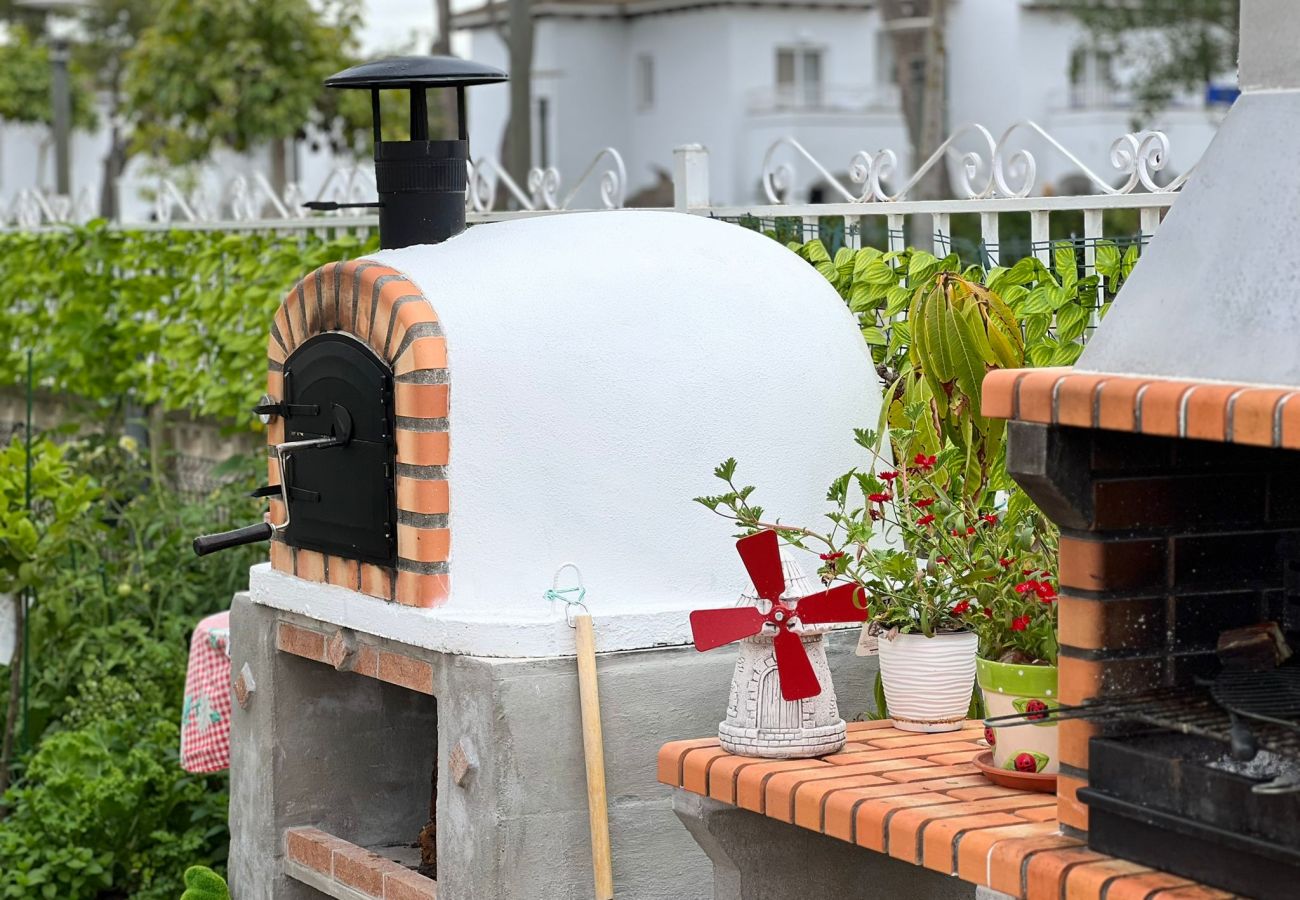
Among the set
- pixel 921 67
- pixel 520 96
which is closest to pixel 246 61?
pixel 520 96

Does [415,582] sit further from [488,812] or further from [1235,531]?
[1235,531]

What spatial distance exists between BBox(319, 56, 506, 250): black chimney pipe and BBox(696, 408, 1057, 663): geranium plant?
42.4 inches

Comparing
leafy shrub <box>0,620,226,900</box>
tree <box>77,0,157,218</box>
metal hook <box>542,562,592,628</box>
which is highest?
tree <box>77,0,157,218</box>

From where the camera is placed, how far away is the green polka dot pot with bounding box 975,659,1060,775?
3.41m

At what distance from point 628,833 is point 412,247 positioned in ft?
4.83

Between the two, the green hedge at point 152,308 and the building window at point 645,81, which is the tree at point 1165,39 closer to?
the building window at point 645,81

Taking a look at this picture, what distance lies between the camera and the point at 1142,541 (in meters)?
3.09

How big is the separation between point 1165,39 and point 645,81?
1028 cm

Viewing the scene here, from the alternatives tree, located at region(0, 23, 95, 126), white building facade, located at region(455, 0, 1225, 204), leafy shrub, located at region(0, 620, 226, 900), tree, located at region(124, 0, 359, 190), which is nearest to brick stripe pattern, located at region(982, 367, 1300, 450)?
leafy shrub, located at region(0, 620, 226, 900)

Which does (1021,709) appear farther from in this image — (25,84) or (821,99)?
(821,99)

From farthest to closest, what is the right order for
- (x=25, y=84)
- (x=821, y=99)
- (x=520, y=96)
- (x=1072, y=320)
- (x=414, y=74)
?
(x=821, y=99)
(x=25, y=84)
(x=520, y=96)
(x=414, y=74)
(x=1072, y=320)

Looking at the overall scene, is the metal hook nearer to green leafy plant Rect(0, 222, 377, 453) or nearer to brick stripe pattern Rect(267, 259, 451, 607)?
brick stripe pattern Rect(267, 259, 451, 607)

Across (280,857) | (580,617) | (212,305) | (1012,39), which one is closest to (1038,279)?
(580,617)

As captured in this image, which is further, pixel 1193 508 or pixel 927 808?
pixel 927 808
